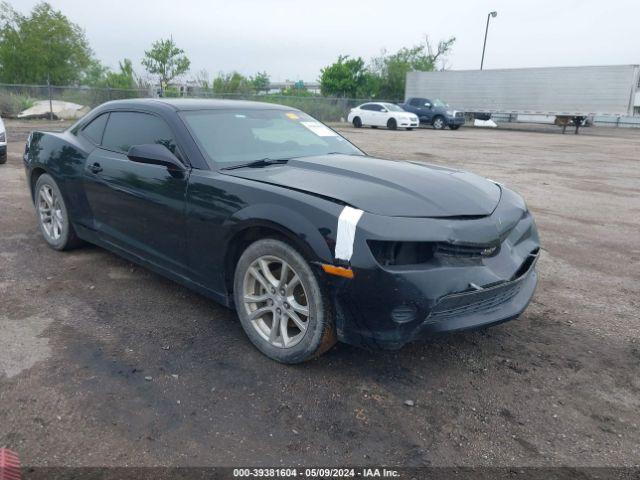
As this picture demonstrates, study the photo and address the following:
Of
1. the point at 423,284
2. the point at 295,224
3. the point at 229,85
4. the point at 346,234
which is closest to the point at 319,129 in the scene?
the point at 295,224

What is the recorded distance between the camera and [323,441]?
2379 mm

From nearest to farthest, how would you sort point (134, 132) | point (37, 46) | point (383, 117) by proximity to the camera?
point (134, 132) → point (383, 117) → point (37, 46)

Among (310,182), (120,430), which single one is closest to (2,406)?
(120,430)

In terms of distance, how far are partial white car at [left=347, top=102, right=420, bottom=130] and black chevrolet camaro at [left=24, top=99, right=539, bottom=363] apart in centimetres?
2357

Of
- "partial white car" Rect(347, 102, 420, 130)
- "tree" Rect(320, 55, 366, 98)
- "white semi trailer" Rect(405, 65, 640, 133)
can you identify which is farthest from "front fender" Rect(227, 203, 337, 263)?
"tree" Rect(320, 55, 366, 98)

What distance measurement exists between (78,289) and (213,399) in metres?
1.94

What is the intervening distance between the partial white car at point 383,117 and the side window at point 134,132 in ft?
78.5

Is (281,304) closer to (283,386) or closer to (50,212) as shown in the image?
(283,386)

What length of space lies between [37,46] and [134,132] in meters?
47.9

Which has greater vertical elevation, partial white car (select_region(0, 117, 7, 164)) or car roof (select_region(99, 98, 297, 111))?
car roof (select_region(99, 98, 297, 111))

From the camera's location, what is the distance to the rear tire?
2953 centimetres

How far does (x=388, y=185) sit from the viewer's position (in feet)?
9.92

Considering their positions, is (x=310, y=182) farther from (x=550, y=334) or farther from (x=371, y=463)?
(x=550, y=334)

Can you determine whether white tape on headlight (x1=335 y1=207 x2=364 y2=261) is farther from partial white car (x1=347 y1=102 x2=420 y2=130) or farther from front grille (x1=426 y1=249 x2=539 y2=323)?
partial white car (x1=347 y1=102 x2=420 y2=130)
